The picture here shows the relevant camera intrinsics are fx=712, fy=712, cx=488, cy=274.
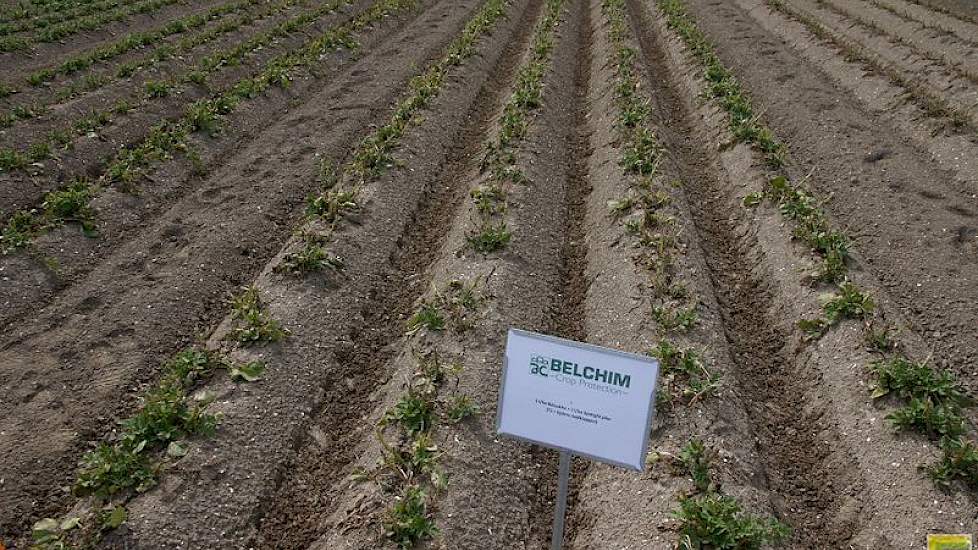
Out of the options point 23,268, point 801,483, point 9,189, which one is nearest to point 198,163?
point 9,189

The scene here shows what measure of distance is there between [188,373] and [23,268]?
3.87 meters

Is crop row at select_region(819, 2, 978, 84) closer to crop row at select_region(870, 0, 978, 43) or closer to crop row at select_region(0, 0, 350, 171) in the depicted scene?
crop row at select_region(870, 0, 978, 43)

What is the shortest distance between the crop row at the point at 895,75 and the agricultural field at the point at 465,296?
16 cm

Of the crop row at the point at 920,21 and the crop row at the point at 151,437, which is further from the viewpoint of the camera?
the crop row at the point at 920,21

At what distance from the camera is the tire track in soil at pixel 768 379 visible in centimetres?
634

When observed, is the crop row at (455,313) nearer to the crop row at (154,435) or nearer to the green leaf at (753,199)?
the crop row at (154,435)

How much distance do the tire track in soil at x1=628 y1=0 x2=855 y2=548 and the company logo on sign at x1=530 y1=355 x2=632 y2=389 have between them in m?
2.87

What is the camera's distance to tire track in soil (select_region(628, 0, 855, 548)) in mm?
6344

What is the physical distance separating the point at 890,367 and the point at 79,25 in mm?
23105

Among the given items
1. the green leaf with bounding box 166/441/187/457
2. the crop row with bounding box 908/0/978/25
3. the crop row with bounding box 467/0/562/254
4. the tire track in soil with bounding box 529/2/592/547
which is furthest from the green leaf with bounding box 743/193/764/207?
the crop row with bounding box 908/0/978/25

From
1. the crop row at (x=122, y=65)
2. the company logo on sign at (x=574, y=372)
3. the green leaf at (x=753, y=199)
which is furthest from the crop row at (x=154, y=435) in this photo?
the green leaf at (x=753, y=199)

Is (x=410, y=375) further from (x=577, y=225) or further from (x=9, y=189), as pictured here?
(x=9, y=189)

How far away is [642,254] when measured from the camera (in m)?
9.30

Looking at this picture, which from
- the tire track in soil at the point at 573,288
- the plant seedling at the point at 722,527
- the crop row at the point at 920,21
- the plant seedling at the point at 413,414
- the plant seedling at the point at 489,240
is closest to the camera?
the plant seedling at the point at 722,527
